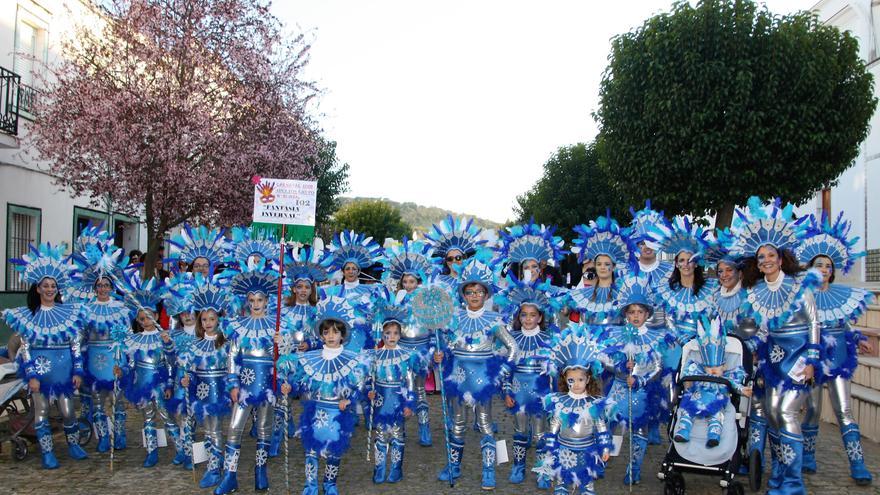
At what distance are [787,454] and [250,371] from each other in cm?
484

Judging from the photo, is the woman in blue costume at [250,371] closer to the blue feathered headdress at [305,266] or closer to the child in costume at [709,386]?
the blue feathered headdress at [305,266]

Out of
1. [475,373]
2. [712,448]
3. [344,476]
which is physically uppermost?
[475,373]

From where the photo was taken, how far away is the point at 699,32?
15.3 metres

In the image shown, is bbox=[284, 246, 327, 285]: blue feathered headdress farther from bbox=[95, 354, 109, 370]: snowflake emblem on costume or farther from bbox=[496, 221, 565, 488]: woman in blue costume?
bbox=[95, 354, 109, 370]: snowflake emblem on costume

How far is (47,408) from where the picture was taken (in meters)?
7.80

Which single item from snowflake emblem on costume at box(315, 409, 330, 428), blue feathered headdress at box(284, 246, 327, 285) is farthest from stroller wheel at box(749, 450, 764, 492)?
blue feathered headdress at box(284, 246, 327, 285)

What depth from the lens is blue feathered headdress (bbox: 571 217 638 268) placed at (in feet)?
26.6

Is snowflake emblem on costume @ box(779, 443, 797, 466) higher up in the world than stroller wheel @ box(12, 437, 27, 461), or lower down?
higher up

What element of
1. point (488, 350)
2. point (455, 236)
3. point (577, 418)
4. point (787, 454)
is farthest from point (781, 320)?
point (455, 236)

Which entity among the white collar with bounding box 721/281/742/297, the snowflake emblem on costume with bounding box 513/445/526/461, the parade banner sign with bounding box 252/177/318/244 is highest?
the parade banner sign with bounding box 252/177/318/244

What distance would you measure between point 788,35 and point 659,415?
35.4 ft

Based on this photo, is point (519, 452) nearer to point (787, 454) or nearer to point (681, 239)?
point (787, 454)

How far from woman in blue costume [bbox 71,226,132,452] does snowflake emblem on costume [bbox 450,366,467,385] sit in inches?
145

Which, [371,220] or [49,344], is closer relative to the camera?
[49,344]
